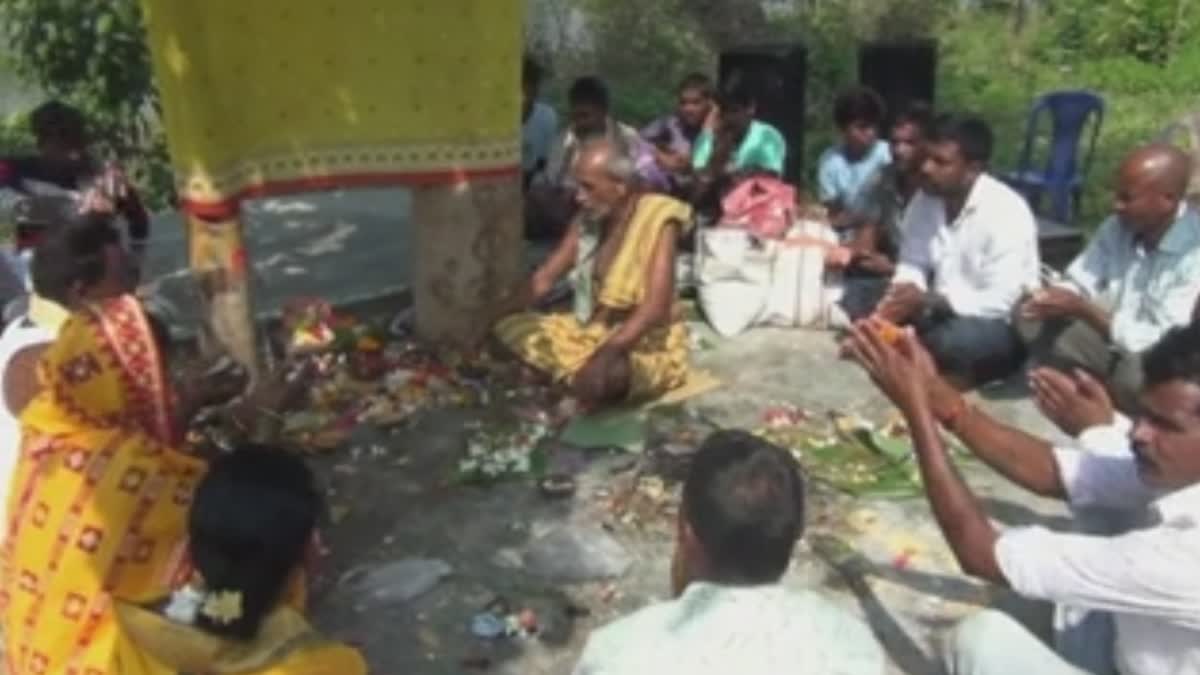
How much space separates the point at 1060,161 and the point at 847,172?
1.94m

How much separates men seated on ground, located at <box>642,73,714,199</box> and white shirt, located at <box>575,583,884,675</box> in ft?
19.6

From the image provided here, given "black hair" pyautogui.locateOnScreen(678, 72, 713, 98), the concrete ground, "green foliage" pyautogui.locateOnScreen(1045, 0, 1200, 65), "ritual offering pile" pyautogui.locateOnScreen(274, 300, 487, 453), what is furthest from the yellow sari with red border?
"green foliage" pyautogui.locateOnScreen(1045, 0, 1200, 65)

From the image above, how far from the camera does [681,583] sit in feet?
9.07

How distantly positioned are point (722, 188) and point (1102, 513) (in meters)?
4.20

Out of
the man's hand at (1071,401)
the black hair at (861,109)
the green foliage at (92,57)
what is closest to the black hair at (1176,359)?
the man's hand at (1071,401)

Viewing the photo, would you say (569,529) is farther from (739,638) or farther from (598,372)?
(739,638)

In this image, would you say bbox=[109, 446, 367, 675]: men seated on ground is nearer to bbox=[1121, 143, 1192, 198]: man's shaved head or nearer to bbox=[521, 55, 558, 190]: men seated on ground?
bbox=[1121, 143, 1192, 198]: man's shaved head

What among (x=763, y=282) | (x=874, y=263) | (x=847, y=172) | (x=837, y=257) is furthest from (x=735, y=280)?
(x=847, y=172)

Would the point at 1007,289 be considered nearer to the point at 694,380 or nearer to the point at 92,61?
the point at 694,380

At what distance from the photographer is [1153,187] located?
5602 millimetres

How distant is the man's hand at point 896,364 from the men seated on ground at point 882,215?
10.1 feet

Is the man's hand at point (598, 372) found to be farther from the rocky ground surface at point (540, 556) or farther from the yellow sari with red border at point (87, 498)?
the yellow sari with red border at point (87, 498)

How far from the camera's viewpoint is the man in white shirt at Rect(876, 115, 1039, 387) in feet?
20.5

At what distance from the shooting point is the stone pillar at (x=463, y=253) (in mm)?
6488
